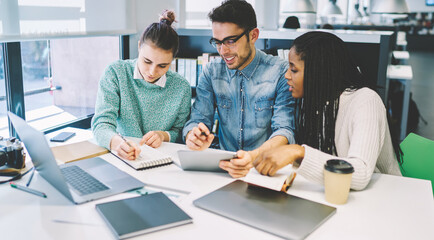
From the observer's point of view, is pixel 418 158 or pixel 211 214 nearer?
pixel 211 214

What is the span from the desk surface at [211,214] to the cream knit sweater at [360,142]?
0.24 ft

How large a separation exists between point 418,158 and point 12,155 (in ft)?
5.07

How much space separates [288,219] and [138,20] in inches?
88.6

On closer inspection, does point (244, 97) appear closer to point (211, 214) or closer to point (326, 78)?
point (326, 78)

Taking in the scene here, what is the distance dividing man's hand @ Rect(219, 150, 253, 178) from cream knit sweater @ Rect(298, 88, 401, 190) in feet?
0.61

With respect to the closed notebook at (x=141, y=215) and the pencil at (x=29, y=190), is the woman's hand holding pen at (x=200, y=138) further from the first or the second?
the pencil at (x=29, y=190)

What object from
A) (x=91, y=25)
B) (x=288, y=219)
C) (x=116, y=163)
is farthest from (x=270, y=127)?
(x=91, y=25)

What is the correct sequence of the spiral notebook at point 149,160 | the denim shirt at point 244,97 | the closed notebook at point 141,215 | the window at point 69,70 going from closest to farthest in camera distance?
the closed notebook at point 141,215 < the spiral notebook at point 149,160 < the denim shirt at point 244,97 < the window at point 69,70

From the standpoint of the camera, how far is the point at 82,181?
1304 mm

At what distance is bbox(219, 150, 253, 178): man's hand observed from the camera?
1.35 meters

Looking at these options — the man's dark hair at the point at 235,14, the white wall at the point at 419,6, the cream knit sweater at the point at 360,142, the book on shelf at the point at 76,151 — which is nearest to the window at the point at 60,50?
the book on shelf at the point at 76,151

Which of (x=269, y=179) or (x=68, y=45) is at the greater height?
(x=68, y=45)

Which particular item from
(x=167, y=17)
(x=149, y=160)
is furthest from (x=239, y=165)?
(x=167, y=17)

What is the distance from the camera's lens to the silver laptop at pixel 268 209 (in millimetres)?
1014
